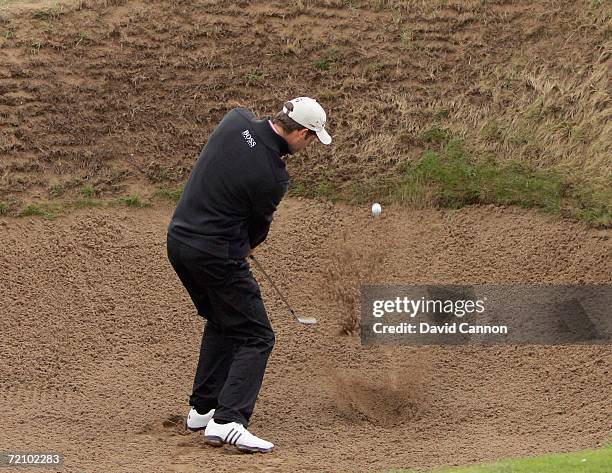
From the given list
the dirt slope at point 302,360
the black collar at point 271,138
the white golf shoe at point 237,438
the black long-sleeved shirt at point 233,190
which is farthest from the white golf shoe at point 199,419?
the black collar at point 271,138

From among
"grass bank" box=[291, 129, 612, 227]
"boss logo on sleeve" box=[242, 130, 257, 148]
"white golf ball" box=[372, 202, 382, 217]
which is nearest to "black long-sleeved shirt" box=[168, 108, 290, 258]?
"boss logo on sleeve" box=[242, 130, 257, 148]

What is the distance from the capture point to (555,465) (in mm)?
8859

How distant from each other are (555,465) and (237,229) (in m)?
3.08

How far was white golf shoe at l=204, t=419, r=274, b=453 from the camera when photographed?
9.84m

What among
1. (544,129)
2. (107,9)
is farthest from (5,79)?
(544,129)

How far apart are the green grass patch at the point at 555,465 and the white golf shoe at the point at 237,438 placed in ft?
4.11

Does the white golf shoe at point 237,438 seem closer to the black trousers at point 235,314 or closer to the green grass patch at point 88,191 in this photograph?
the black trousers at point 235,314

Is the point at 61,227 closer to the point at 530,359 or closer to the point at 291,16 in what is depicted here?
the point at 291,16

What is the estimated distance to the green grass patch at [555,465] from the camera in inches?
343

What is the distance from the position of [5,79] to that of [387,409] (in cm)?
726

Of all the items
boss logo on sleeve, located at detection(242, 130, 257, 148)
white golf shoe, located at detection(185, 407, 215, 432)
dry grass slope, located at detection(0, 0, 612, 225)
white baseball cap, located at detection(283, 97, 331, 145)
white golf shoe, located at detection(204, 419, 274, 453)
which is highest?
dry grass slope, located at detection(0, 0, 612, 225)

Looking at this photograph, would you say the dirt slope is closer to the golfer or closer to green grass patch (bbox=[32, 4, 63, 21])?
the golfer

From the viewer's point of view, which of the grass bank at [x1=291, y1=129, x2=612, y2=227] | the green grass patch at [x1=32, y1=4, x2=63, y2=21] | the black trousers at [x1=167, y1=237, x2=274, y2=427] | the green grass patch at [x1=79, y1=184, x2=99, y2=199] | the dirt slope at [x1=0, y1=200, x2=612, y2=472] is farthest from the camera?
the green grass patch at [x1=32, y1=4, x2=63, y2=21]

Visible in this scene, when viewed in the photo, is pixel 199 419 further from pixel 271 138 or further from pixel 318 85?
pixel 318 85
